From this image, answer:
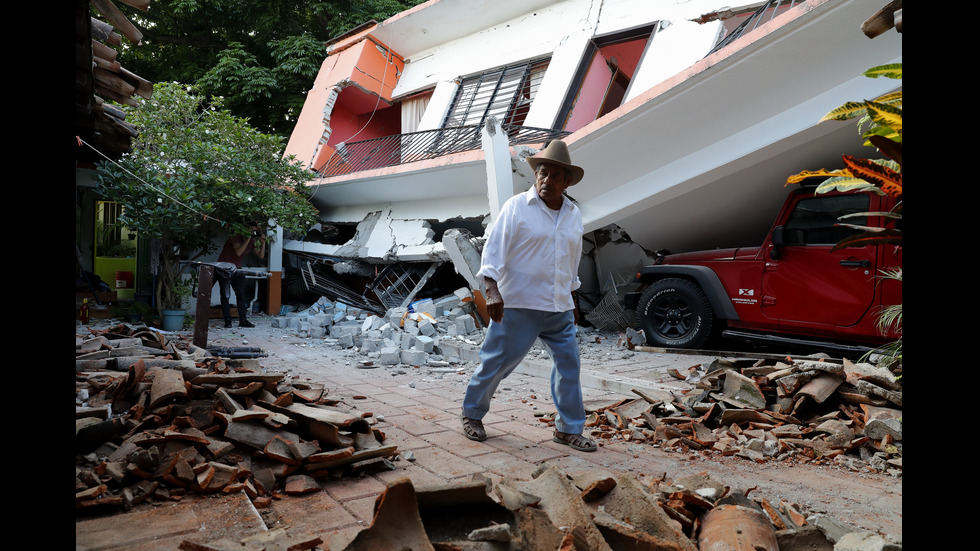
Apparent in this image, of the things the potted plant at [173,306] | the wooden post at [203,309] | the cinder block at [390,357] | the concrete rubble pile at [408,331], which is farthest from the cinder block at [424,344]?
the potted plant at [173,306]

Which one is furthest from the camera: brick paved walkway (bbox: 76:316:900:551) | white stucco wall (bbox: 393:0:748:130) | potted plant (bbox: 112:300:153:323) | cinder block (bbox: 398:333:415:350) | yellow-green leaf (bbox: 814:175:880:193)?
potted plant (bbox: 112:300:153:323)

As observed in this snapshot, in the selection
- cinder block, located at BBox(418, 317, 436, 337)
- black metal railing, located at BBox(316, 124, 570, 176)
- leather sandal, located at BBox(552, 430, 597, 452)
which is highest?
black metal railing, located at BBox(316, 124, 570, 176)

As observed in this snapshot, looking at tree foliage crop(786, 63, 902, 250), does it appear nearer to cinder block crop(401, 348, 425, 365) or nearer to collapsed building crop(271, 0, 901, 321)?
collapsed building crop(271, 0, 901, 321)

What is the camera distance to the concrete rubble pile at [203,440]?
266 cm

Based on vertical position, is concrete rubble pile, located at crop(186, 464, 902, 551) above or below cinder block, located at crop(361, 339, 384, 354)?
above

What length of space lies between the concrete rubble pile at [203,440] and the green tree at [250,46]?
635 inches

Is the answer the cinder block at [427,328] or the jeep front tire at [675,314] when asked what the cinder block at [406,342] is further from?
the jeep front tire at [675,314]

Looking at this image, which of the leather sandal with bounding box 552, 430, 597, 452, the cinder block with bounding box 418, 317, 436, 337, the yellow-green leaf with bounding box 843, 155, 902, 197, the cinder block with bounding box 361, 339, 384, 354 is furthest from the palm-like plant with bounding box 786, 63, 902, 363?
the cinder block with bounding box 361, 339, 384, 354

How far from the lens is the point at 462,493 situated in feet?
7.41

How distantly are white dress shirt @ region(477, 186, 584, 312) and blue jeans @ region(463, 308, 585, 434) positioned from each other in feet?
0.29

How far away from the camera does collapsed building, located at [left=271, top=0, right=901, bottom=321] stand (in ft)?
22.5

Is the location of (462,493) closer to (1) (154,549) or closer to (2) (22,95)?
(1) (154,549)

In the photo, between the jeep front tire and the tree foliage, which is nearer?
the tree foliage

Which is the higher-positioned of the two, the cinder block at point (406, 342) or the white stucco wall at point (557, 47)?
the white stucco wall at point (557, 47)
